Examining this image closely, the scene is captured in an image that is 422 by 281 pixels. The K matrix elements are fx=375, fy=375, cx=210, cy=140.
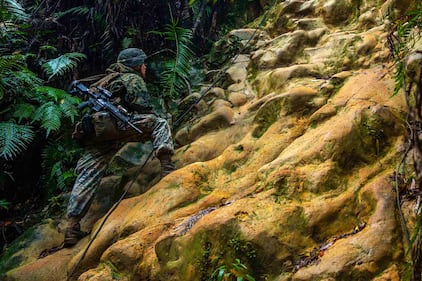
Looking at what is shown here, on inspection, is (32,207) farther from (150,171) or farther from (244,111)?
(244,111)

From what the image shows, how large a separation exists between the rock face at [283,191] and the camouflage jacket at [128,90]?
2.55 feet

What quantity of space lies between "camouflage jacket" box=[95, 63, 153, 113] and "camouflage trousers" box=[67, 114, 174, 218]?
0.18 m

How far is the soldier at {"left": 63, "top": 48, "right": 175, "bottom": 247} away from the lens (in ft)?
14.9

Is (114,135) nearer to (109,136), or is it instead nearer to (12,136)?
(109,136)

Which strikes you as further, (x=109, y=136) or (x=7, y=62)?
(x=7, y=62)

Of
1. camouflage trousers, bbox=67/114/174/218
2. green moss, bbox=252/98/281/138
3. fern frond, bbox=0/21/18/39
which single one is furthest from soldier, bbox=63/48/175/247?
fern frond, bbox=0/21/18/39

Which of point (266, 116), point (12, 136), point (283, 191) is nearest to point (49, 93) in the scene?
point (12, 136)

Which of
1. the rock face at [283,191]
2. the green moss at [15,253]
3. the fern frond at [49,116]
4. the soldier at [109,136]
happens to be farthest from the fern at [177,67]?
the green moss at [15,253]

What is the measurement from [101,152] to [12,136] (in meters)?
1.63

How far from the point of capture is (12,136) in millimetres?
5543

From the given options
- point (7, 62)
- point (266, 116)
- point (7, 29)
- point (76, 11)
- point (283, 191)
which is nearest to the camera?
point (283, 191)

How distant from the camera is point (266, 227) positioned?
118 inches

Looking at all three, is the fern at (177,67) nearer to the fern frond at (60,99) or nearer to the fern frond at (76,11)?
the fern frond at (60,99)

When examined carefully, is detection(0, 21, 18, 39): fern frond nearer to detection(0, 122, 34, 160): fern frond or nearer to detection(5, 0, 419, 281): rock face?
detection(0, 122, 34, 160): fern frond
